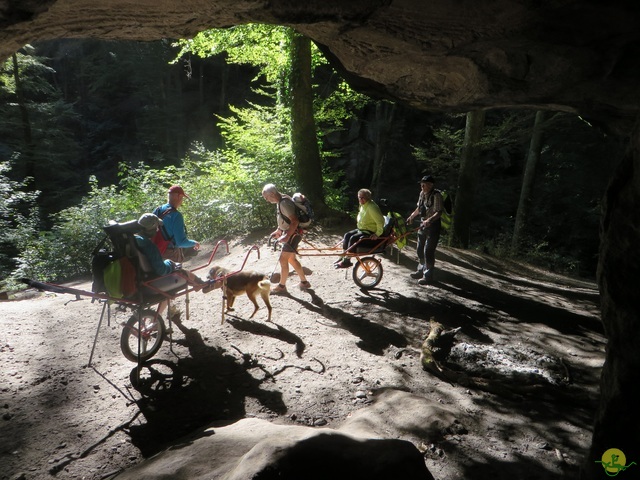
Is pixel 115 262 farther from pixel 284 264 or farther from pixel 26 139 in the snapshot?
pixel 26 139

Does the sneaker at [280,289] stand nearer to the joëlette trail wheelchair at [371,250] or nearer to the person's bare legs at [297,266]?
the person's bare legs at [297,266]

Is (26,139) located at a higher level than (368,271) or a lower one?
higher

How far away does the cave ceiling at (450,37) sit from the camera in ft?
14.8

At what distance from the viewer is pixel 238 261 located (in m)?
10.5

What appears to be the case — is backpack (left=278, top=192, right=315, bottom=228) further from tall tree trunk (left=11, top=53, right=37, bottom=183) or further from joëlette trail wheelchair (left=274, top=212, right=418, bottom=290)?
tall tree trunk (left=11, top=53, right=37, bottom=183)

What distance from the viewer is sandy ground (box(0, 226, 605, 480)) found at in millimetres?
3842

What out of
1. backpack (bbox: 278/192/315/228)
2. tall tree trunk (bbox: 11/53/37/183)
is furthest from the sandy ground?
tall tree trunk (bbox: 11/53/37/183)

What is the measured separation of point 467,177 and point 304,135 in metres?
5.84

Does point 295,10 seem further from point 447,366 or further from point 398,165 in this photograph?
point 398,165

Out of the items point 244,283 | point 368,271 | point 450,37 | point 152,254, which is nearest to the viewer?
point 152,254

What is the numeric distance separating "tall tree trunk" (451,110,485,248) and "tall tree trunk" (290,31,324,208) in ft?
16.4

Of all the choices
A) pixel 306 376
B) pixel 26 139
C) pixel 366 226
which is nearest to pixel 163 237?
pixel 306 376

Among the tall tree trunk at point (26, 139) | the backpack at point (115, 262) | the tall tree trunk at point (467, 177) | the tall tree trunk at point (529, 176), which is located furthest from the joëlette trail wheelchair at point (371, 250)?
the tall tree trunk at point (26, 139)

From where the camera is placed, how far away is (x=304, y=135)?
13133 millimetres
